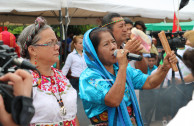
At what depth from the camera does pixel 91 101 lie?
2.12 m

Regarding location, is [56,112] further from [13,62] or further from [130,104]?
[13,62]

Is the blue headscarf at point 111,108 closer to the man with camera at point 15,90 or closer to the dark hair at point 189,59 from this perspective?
the dark hair at point 189,59

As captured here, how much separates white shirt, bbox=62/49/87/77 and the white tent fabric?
1235 millimetres

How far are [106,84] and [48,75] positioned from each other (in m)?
0.55

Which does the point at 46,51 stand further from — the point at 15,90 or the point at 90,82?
the point at 15,90

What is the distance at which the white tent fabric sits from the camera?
587 centimetres

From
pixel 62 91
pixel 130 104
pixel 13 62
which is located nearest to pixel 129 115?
Result: pixel 130 104

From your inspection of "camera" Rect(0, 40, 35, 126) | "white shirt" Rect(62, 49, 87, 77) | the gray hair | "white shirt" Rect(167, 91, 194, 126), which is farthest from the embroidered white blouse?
"white shirt" Rect(62, 49, 87, 77)

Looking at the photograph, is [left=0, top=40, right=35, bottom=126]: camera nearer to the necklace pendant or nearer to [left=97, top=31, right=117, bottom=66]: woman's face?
the necklace pendant

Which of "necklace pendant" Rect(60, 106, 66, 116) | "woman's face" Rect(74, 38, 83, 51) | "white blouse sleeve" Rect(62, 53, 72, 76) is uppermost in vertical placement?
"necklace pendant" Rect(60, 106, 66, 116)

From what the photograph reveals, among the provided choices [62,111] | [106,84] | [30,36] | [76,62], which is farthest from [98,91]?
[76,62]

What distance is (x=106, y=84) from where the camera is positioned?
2.15 m

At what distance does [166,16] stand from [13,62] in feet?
27.0

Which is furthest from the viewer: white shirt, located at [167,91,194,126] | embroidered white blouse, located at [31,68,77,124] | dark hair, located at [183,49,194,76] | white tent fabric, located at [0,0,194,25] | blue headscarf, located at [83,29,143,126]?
white tent fabric, located at [0,0,194,25]
